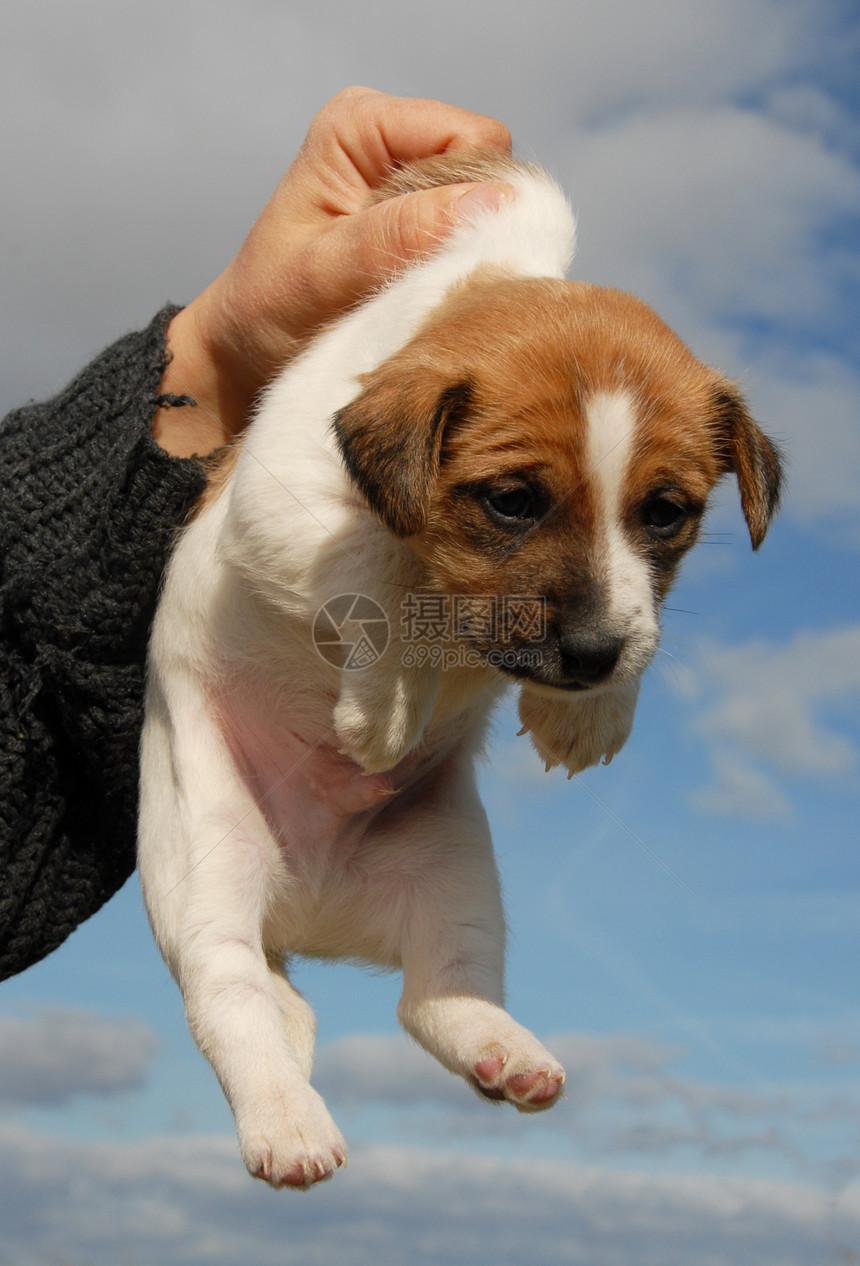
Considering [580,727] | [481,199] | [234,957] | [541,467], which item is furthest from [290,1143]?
[481,199]

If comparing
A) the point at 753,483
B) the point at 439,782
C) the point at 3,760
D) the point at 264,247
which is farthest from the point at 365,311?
the point at 3,760

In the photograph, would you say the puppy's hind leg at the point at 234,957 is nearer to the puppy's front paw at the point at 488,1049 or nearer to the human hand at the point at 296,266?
the puppy's front paw at the point at 488,1049

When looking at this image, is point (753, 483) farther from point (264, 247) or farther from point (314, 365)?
point (264, 247)

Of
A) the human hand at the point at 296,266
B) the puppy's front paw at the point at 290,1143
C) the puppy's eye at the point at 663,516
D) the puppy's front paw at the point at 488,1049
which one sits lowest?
the puppy's front paw at the point at 488,1049

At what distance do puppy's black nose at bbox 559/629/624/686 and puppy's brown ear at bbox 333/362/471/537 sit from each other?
1.94 ft

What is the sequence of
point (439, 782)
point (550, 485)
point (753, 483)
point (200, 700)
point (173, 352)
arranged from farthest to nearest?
point (173, 352) → point (439, 782) → point (200, 700) → point (753, 483) → point (550, 485)

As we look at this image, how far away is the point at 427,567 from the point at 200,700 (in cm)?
111

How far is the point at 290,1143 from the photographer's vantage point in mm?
3033

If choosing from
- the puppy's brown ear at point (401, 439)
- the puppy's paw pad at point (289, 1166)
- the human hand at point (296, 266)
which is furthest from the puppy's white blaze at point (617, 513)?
the puppy's paw pad at point (289, 1166)

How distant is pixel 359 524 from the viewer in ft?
12.3

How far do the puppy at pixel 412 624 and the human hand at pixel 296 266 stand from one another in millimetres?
242

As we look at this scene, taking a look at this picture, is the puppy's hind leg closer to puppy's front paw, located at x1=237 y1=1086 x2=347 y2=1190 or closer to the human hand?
puppy's front paw, located at x1=237 y1=1086 x2=347 y2=1190

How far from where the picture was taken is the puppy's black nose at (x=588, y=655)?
10.7ft

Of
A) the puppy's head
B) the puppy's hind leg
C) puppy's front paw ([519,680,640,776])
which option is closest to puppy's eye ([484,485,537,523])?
Answer: the puppy's head
